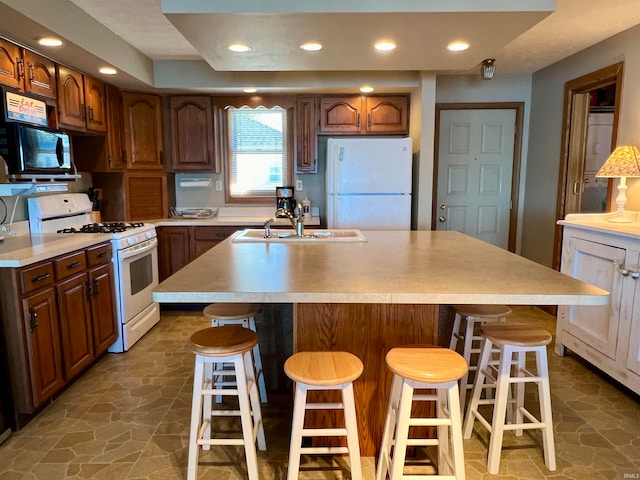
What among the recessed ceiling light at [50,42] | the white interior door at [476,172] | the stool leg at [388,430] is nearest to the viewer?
the stool leg at [388,430]

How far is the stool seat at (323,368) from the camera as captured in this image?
1.51 meters

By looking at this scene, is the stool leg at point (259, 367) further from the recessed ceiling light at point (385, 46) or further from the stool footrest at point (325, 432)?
the recessed ceiling light at point (385, 46)

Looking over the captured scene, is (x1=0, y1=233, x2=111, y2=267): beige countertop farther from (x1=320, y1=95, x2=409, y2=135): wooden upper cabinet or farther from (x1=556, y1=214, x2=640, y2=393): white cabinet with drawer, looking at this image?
(x1=556, y1=214, x2=640, y2=393): white cabinet with drawer

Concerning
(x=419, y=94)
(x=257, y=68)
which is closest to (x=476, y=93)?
(x=419, y=94)

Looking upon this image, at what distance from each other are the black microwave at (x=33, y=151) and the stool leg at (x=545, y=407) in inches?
115

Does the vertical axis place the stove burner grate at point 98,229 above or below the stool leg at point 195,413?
above

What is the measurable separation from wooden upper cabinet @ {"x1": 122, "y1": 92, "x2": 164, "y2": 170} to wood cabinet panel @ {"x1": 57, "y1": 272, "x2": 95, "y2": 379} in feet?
5.61

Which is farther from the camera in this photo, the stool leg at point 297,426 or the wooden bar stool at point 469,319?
the wooden bar stool at point 469,319

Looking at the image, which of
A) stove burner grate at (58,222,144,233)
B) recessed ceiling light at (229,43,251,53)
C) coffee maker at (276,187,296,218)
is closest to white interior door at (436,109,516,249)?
coffee maker at (276,187,296,218)

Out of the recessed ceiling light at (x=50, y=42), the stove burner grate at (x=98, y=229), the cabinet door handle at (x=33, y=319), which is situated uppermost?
the recessed ceiling light at (x=50, y=42)

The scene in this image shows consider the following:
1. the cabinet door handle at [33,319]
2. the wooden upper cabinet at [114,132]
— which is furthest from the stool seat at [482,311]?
the wooden upper cabinet at [114,132]

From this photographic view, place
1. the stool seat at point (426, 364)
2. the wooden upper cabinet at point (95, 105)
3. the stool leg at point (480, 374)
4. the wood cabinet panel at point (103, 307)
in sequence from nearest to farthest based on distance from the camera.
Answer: the stool seat at point (426, 364)
the stool leg at point (480, 374)
the wood cabinet panel at point (103, 307)
the wooden upper cabinet at point (95, 105)

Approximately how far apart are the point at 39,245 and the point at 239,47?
1701 mm

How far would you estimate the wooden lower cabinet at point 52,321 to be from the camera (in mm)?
2148
